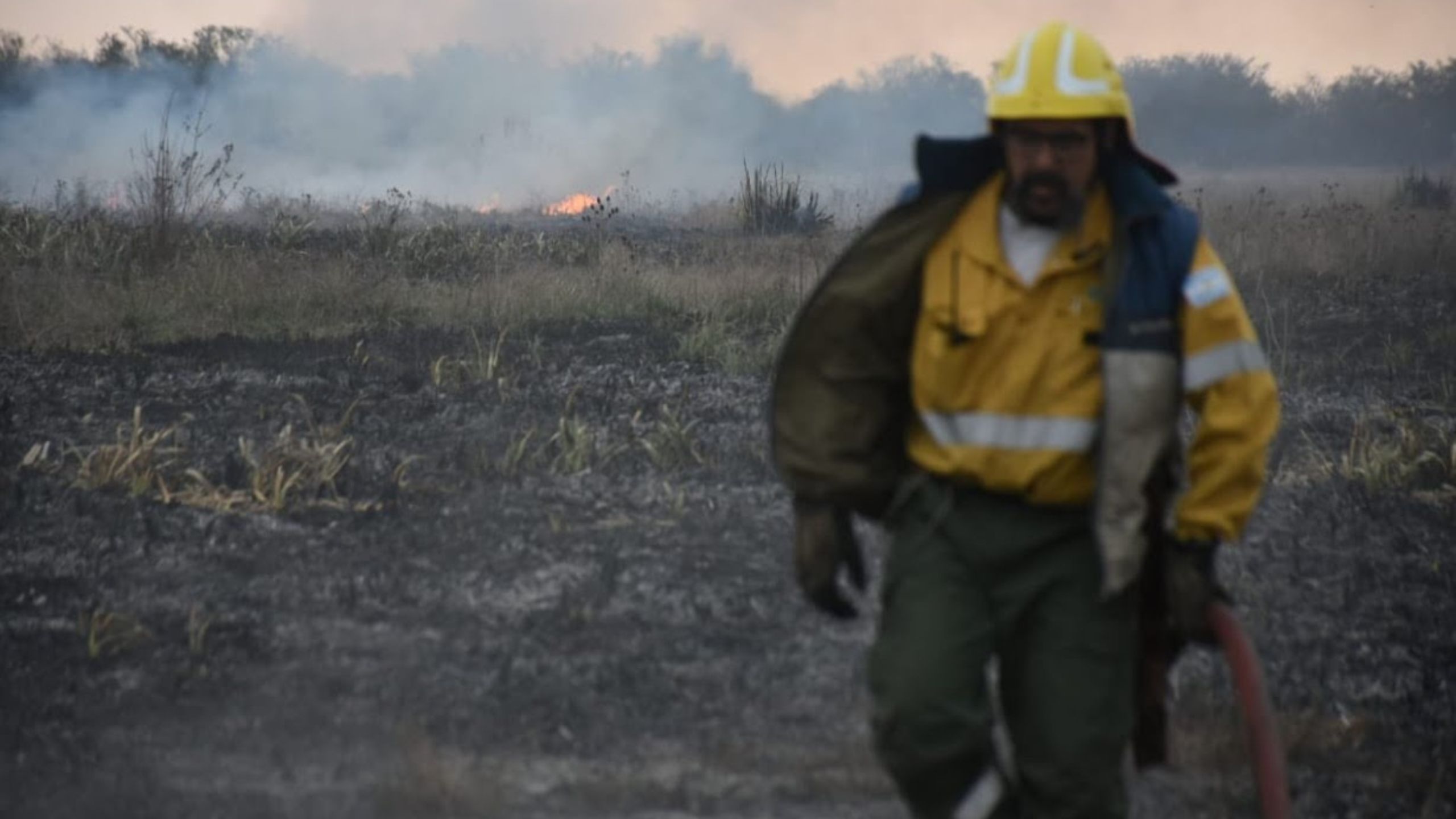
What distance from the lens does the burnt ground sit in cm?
467

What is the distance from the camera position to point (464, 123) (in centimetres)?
3709

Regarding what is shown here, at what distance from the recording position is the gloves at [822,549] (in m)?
3.47

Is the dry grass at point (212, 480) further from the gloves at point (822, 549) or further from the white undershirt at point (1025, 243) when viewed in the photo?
the white undershirt at point (1025, 243)

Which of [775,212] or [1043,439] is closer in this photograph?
[1043,439]

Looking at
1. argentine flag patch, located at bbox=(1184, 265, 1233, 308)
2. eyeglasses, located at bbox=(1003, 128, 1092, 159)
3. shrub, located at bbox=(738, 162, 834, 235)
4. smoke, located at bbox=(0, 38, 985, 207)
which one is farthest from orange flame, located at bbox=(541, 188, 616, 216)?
argentine flag patch, located at bbox=(1184, 265, 1233, 308)

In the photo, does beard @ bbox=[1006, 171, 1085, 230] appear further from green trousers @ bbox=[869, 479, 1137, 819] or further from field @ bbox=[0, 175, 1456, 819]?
field @ bbox=[0, 175, 1456, 819]

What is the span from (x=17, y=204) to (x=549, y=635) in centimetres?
1592

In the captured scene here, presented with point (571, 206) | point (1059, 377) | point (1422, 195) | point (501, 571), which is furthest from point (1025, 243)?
point (571, 206)

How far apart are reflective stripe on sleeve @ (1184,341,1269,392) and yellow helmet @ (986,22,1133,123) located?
463mm

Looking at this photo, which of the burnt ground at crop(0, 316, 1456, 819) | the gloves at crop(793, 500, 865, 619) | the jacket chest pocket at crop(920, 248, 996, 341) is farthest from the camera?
the burnt ground at crop(0, 316, 1456, 819)

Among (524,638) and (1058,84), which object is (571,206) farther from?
(1058,84)

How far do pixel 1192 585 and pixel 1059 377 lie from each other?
0.45 metres

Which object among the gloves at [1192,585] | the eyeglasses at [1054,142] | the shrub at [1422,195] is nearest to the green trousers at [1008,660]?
the gloves at [1192,585]

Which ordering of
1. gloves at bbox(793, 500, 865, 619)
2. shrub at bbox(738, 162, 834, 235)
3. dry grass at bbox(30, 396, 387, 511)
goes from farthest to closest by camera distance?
1. shrub at bbox(738, 162, 834, 235)
2. dry grass at bbox(30, 396, 387, 511)
3. gloves at bbox(793, 500, 865, 619)
